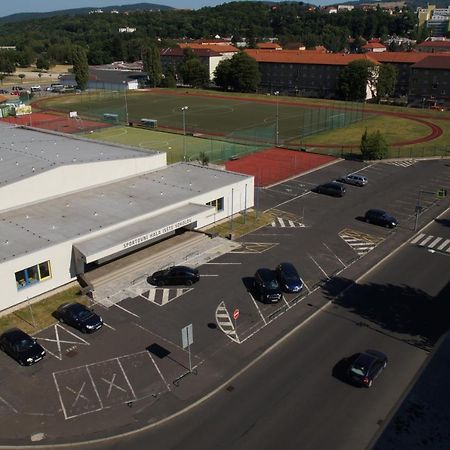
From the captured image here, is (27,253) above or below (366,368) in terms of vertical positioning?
above

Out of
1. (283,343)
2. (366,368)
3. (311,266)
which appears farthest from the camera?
(311,266)

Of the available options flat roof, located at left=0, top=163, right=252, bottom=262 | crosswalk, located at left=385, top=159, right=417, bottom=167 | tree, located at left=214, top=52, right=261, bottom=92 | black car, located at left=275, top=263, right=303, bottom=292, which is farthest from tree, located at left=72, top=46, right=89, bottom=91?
black car, located at left=275, top=263, right=303, bottom=292

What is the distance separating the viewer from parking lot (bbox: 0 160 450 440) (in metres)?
25.6

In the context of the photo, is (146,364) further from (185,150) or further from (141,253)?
(185,150)

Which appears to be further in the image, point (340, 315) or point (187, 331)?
point (340, 315)

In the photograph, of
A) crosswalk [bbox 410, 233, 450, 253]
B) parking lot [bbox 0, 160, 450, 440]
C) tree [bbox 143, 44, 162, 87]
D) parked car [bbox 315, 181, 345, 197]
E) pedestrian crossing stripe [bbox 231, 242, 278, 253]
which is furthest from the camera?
tree [bbox 143, 44, 162, 87]

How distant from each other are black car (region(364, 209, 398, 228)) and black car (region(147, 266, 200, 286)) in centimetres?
2084

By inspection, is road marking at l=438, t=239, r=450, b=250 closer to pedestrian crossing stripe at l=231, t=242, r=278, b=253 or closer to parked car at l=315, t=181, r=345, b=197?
parked car at l=315, t=181, r=345, b=197

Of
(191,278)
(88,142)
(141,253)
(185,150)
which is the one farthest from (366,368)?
(185,150)

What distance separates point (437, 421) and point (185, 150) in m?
61.0

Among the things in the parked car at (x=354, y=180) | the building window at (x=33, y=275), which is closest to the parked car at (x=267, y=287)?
the building window at (x=33, y=275)

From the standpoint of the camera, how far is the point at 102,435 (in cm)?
2312

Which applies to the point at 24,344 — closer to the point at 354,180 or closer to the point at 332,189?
the point at 332,189

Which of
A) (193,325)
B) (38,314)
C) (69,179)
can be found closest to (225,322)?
(193,325)
